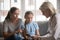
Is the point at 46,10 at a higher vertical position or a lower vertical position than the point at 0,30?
higher

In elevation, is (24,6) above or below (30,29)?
above

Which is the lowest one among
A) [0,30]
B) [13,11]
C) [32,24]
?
[0,30]

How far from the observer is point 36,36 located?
265 centimetres

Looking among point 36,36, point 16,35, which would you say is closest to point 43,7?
point 36,36

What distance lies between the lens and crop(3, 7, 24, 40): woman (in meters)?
2.72

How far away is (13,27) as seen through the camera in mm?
2816

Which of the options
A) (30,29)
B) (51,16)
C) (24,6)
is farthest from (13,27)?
(24,6)

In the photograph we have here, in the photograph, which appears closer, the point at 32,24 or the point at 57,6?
the point at 32,24

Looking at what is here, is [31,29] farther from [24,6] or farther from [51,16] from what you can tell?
[24,6]

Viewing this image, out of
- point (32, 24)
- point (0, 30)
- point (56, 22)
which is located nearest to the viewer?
point (56, 22)

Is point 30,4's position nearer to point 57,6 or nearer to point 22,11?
point 22,11

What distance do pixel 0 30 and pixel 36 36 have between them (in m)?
1.14

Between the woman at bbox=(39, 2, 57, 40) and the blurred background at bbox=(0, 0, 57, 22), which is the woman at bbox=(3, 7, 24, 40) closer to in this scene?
the woman at bbox=(39, 2, 57, 40)

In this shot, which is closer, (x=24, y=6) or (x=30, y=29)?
(x=30, y=29)
